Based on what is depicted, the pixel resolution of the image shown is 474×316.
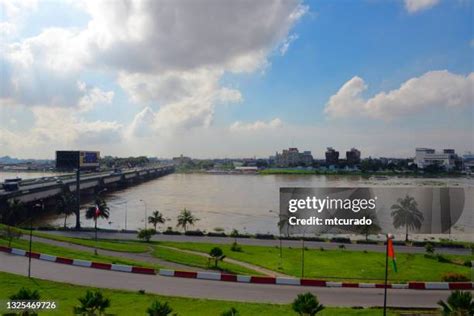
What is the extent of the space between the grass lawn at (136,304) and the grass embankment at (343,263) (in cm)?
779

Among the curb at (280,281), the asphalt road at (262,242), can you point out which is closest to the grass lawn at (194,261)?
the curb at (280,281)

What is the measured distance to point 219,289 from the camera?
63.7ft

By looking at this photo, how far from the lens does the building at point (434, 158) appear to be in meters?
164

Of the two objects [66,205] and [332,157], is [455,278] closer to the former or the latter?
[66,205]

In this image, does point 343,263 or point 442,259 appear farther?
point 442,259

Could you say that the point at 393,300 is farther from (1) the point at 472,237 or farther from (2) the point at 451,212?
(2) the point at 451,212

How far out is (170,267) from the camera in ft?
79.9

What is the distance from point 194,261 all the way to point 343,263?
31.6 feet

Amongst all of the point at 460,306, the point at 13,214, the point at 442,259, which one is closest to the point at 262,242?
the point at 442,259

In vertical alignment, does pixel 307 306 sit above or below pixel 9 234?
below

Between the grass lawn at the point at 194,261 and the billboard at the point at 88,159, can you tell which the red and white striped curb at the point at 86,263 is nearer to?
the grass lawn at the point at 194,261

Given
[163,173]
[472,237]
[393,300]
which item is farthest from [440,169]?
[393,300]

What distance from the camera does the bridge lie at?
55594mm

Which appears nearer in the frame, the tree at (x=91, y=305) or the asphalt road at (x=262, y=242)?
the tree at (x=91, y=305)
